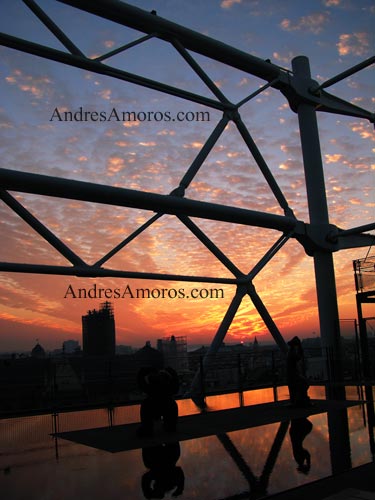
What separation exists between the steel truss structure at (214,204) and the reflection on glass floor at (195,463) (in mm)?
5085

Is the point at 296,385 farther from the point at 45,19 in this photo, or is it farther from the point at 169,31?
the point at 45,19

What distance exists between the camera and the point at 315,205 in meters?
20.0

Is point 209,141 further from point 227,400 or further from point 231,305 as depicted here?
point 227,400

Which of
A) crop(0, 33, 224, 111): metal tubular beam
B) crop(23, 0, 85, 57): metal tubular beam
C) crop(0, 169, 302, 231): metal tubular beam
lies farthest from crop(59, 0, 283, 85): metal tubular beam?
→ crop(0, 169, 302, 231): metal tubular beam

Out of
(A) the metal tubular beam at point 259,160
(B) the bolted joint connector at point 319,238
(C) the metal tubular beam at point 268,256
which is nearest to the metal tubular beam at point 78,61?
(A) the metal tubular beam at point 259,160

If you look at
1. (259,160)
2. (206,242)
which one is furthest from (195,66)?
(206,242)

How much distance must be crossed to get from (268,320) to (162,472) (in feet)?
38.1

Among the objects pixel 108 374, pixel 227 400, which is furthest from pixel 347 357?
pixel 108 374

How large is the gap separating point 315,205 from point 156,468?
1485 cm

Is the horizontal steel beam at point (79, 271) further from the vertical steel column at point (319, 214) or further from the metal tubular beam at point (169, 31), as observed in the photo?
the vertical steel column at point (319, 214)

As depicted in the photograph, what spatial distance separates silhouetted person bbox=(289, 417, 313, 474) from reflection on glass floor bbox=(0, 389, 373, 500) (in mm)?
13

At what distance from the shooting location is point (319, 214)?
1986 centimetres

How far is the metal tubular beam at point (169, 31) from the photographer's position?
534 inches

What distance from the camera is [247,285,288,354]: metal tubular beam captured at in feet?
56.2
